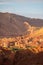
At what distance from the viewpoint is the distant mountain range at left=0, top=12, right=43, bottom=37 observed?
67.8 metres

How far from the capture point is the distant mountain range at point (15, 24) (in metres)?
67.8

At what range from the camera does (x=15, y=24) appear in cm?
7575

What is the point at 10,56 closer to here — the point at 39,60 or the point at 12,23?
the point at 39,60

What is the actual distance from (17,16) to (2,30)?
17905mm

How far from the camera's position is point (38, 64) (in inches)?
917

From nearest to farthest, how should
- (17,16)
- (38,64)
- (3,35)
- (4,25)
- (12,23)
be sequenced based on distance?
(38,64)
(3,35)
(4,25)
(12,23)
(17,16)

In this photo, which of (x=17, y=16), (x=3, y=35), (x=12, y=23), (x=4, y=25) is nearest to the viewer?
(x=3, y=35)

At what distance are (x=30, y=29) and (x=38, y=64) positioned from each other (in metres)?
50.5

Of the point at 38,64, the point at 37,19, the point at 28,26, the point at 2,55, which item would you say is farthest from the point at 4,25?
the point at 38,64

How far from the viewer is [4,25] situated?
70.4 m

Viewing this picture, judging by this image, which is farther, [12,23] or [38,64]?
[12,23]

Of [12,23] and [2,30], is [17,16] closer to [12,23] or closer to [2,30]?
[12,23]

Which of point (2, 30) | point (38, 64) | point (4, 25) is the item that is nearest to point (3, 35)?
point (2, 30)

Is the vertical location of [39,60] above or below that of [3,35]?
above
